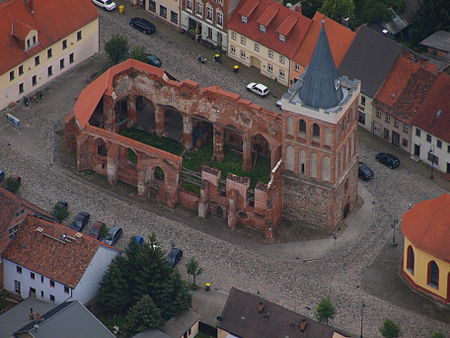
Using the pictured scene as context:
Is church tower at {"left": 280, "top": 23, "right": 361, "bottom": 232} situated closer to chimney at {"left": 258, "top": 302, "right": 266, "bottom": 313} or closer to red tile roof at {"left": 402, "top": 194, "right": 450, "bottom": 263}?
red tile roof at {"left": 402, "top": 194, "right": 450, "bottom": 263}

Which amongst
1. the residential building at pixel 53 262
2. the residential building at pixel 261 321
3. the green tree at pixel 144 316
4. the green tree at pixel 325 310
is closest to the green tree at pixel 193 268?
the residential building at pixel 261 321

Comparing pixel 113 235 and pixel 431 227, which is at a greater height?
pixel 431 227

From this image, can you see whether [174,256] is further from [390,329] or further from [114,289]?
[390,329]

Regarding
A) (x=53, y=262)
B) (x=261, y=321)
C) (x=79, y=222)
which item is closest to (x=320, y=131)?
(x=261, y=321)

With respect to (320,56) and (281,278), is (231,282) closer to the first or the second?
(281,278)

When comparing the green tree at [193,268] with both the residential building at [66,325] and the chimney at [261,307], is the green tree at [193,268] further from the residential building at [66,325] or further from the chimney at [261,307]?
the residential building at [66,325]

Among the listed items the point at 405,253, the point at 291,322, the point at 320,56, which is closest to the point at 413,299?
the point at 405,253

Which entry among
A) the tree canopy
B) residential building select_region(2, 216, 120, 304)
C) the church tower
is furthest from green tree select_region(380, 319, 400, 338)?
residential building select_region(2, 216, 120, 304)
